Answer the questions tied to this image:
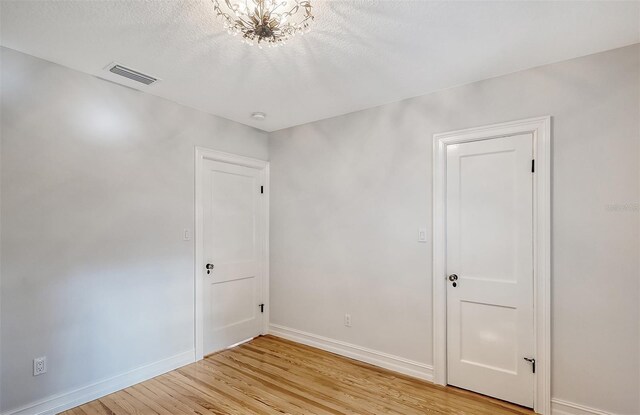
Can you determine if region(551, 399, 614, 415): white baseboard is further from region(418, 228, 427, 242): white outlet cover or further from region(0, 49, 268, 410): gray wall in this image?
region(0, 49, 268, 410): gray wall

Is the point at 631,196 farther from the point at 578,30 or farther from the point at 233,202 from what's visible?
the point at 233,202

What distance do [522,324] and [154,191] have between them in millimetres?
3320

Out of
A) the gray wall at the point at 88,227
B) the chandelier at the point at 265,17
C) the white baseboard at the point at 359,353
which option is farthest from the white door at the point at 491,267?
the gray wall at the point at 88,227

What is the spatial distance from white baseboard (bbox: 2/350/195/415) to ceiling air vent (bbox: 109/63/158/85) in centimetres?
248

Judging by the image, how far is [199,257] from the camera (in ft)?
11.0

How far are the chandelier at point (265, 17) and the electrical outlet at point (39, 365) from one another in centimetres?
261

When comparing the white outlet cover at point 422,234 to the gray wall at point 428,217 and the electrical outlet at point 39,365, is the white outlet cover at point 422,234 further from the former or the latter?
the electrical outlet at point 39,365

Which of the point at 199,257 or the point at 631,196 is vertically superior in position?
the point at 631,196

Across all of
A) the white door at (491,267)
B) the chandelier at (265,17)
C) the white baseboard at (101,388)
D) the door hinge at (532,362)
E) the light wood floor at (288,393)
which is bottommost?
the light wood floor at (288,393)

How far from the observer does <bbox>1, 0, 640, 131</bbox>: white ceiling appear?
1.80 meters

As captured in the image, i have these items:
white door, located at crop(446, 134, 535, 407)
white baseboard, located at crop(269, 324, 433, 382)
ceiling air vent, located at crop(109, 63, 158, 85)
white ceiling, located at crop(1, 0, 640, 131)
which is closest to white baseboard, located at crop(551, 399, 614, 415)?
white door, located at crop(446, 134, 535, 407)

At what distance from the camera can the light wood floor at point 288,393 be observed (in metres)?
2.43

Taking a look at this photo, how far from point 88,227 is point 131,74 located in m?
1.27

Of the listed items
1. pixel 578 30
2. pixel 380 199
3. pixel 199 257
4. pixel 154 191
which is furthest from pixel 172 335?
pixel 578 30
